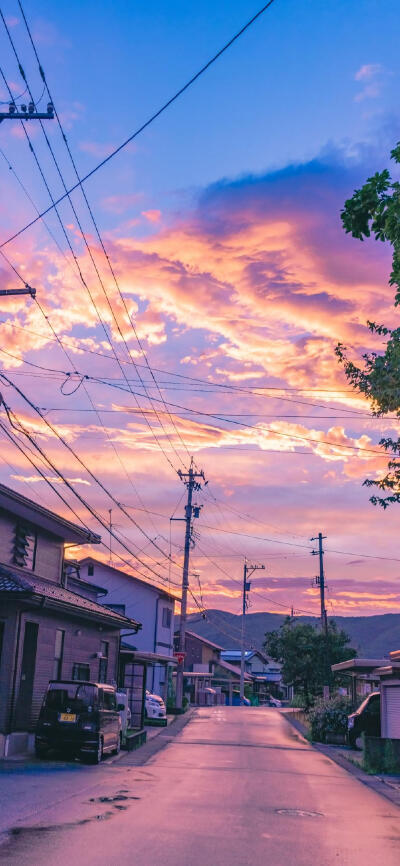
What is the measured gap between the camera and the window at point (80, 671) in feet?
91.0

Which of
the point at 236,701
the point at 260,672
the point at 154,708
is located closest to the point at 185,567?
the point at 154,708

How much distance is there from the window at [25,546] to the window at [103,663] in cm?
662

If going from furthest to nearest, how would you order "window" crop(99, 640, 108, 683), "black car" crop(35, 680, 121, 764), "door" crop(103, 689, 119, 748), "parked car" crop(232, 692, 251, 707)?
"parked car" crop(232, 692, 251, 707) < "window" crop(99, 640, 108, 683) < "door" crop(103, 689, 119, 748) < "black car" crop(35, 680, 121, 764)

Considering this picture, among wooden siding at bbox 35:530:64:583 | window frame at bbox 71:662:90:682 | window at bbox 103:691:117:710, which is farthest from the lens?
window frame at bbox 71:662:90:682

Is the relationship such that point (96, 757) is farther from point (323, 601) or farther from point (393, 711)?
point (323, 601)

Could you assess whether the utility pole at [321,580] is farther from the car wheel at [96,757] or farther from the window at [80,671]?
the car wheel at [96,757]

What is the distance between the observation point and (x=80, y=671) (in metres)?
28.8

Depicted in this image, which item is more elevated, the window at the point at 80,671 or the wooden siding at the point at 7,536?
the wooden siding at the point at 7,536

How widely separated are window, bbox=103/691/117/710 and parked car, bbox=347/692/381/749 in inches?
486

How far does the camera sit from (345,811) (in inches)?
582

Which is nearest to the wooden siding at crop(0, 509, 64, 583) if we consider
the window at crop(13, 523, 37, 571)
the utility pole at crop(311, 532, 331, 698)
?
the window at crop(13, 523, 37, 571)

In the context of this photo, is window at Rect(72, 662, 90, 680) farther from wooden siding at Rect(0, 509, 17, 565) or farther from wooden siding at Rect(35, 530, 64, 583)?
wooden siding at Rect(0, 509, 17, 565)

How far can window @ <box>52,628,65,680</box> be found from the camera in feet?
84.5

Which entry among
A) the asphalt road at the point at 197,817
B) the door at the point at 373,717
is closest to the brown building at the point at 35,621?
the asphalt road at the point at 197,817
